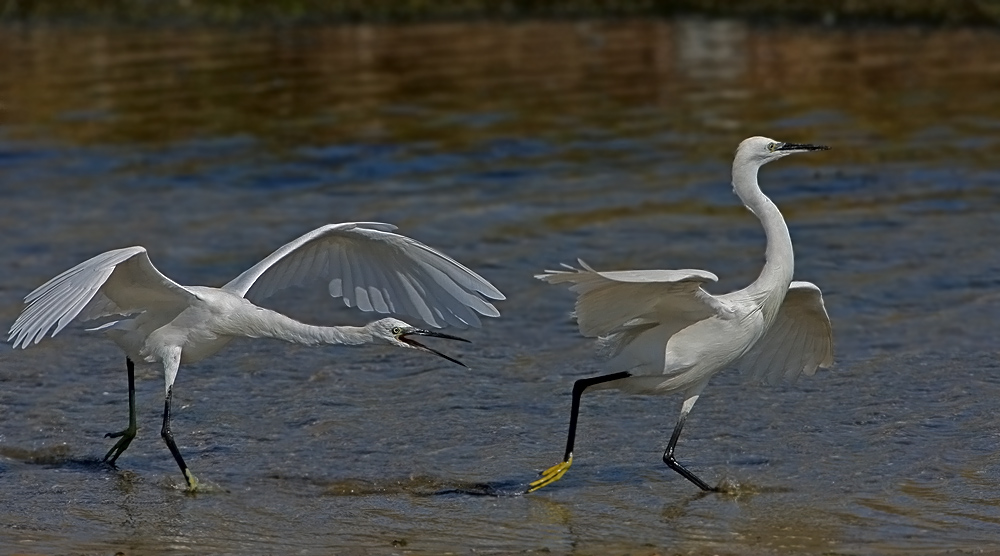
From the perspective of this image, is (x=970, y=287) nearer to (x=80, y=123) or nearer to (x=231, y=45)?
(x=80, y=123)

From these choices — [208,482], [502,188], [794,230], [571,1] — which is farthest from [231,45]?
[208,482]

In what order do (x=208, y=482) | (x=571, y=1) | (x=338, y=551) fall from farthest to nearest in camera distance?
(x=571, y=1)
(x=208, y=482)
(x=338, y=551)

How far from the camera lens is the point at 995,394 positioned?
29.5ft

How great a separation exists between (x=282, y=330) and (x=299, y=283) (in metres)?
0.52

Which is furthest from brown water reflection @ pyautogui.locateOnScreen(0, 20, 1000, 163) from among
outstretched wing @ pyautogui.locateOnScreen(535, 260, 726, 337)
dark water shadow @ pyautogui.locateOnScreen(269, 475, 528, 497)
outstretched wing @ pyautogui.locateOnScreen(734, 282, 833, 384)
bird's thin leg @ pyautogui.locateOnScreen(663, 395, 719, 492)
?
dark water shadow @ pyautogui.locateOnScreen(269, 475, 528, 497)

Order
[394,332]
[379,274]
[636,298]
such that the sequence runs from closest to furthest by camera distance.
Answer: [636,298] < [394,332] < [379,274]

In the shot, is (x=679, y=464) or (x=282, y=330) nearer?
(x=679, y=464)

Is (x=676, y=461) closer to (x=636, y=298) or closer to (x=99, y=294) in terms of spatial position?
(x=636, y=298)

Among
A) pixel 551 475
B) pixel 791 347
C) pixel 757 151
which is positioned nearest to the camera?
pixel 551 475

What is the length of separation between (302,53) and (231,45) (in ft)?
6.65

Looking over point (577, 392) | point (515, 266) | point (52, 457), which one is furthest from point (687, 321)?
point (515, 266)

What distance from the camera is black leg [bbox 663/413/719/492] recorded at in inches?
303

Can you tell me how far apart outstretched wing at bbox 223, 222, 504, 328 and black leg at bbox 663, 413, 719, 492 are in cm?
122

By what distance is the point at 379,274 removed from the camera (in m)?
8.24
